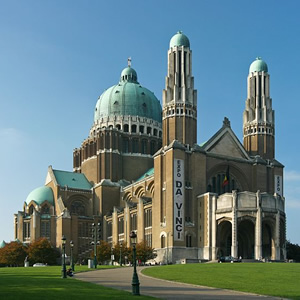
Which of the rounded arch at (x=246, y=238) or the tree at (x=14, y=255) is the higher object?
the rounded arch at (x=246, y=238)

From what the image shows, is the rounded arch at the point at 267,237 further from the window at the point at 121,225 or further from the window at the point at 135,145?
the window at the point at 135,145

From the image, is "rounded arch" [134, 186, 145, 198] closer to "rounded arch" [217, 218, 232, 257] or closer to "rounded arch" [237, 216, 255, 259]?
"rounded arch" [217, 218, 232, 257]

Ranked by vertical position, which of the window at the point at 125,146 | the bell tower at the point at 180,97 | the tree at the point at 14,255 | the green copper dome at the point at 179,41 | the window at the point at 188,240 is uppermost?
the green copper dome at the point at 179,41

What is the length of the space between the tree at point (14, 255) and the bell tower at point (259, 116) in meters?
46.2

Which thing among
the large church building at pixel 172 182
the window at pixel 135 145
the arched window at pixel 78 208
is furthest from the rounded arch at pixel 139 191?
the arched window at pixel 78 208

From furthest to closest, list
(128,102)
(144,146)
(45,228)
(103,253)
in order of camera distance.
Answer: (128,102), (144,146), (45,228), (103,253)

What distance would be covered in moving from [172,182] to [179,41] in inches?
1036

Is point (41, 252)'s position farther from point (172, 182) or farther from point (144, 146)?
point (144, 146)

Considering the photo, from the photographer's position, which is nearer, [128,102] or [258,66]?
[258,66]

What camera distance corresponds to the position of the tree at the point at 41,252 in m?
108

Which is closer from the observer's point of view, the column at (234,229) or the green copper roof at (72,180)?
the column at (234,229)

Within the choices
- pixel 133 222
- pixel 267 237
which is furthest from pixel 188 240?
pixel 133 222

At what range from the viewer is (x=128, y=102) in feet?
427

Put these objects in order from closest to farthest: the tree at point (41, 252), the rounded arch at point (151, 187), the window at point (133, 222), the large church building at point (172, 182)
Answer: the large church building at point (172, 182) → the tree at point (41, 252) → the window at point (133, 222) → the rounded arch at point (151, 187)
